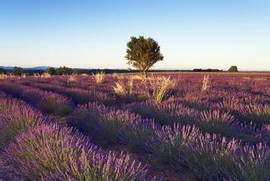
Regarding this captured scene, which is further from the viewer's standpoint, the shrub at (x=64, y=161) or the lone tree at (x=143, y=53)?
the lone tree at (x=143, y=53)

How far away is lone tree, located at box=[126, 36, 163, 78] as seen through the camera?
109ft

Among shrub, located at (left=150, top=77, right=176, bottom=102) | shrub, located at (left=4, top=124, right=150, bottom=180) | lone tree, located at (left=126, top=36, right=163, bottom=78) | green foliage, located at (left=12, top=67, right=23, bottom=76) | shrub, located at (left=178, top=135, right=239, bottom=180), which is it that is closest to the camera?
shrub, located at (left=4, top=124, right=150, bottom=180)

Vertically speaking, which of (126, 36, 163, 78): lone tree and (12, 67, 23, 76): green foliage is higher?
(126, 36, 163, 78): lone tree

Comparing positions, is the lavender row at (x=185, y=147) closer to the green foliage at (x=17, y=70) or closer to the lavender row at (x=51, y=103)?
the lavender row at (x=51, y=103)

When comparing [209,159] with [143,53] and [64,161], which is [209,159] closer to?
[64,161]

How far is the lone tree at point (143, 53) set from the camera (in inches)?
1303

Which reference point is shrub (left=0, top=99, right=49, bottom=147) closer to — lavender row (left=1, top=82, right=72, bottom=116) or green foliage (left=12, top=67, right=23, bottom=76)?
lavender row (left=1, top=82, right=72, bottom=116)

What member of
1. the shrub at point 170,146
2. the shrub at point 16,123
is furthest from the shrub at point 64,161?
the shrub at point 16,123

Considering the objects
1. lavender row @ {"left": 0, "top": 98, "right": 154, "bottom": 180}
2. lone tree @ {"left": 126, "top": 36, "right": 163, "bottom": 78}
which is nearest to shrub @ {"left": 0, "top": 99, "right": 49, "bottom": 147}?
lavender row @ {"left": 0, "top": 98, "right": 154, "bottom": 180}

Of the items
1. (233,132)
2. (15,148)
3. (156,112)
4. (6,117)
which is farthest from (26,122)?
(233,132)

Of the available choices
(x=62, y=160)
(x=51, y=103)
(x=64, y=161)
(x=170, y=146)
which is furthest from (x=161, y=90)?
(x=64, y=161)

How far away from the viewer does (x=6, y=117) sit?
670 cm

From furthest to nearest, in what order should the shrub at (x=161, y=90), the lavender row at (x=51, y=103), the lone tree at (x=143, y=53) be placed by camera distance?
the lone tree at (x=143, y=53)
the shrub at (x=161, y=90)
the lavender row at (x=51, y=103)

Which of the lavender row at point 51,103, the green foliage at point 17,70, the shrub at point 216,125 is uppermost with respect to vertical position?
the shrub at point 216,125
